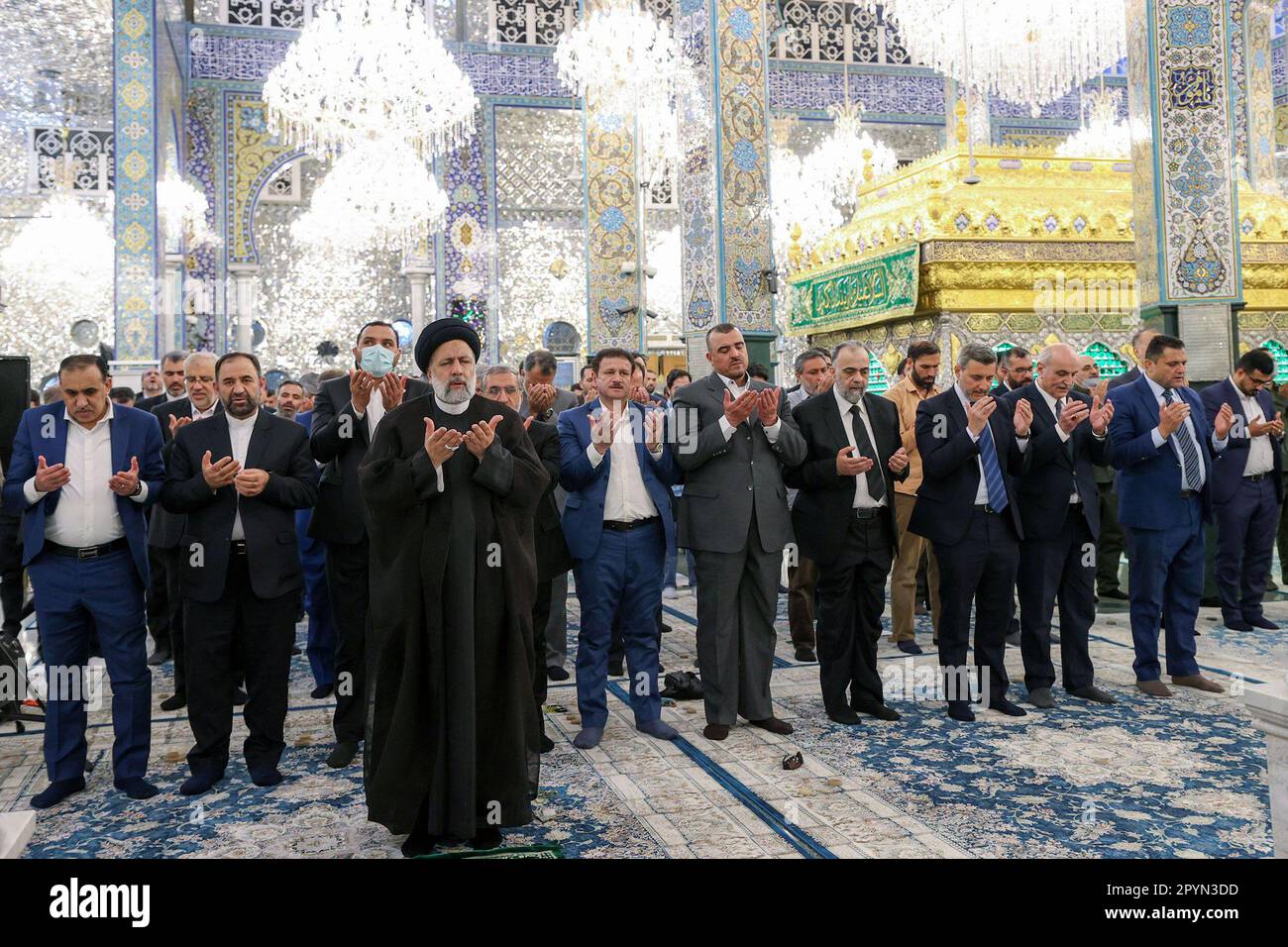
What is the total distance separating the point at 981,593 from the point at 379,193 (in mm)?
8858

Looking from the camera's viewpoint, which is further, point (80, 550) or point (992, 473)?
point (992, 473)

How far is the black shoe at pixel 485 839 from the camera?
A: 271 centimetres

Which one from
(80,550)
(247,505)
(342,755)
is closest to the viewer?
(80,550)

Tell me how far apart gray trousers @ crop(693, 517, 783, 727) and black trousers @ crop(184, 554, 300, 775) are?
1.39 m

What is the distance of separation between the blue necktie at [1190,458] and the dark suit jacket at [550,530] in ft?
7.70

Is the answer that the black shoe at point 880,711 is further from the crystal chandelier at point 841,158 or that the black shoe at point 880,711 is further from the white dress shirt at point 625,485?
the crystal chandelier at point 841,158

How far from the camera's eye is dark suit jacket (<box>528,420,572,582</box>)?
3.85m

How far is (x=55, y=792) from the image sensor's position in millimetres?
3176

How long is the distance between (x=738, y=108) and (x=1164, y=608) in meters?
4.24

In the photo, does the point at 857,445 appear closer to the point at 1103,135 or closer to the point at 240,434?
the point at 240,434

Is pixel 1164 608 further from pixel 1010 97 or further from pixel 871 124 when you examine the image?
pixel 871 124

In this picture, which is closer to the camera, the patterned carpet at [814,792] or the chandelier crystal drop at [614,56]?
the patterned carpet at [814,792]

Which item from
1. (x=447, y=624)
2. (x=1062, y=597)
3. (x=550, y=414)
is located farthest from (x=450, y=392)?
(x=1062, y=597)

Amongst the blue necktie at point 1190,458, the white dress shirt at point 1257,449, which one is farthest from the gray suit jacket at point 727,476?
the white dress shirt at point 1257,449
